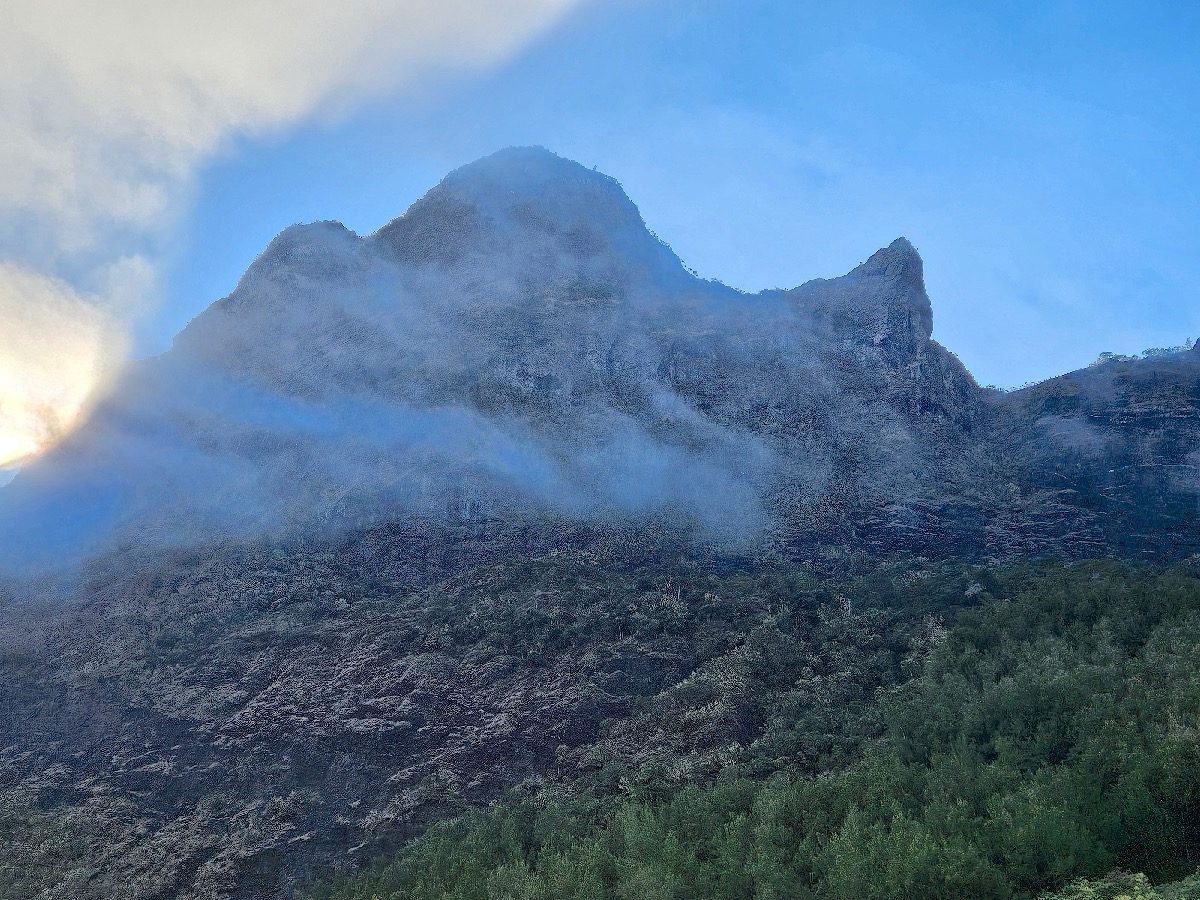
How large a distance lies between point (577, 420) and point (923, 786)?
174 feet

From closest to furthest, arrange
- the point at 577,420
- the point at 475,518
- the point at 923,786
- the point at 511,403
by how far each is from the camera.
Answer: the point at 923,786
the point at 475,518
the point at 577,420
the point at 511,403

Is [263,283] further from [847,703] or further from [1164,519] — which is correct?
[1164,519]

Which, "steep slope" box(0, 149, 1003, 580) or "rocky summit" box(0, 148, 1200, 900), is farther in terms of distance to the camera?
"steep slope" box(0, 149, 1003, 580)

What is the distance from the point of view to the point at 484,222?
11038cm

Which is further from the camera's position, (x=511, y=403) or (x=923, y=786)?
(x=511, y=403)

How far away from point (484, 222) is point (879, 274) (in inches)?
1870

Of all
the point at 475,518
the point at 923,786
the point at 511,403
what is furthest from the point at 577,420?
the point at 923,786

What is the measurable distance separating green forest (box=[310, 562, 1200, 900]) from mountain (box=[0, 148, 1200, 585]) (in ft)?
62.0

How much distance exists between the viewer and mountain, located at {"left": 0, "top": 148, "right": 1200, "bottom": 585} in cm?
7588

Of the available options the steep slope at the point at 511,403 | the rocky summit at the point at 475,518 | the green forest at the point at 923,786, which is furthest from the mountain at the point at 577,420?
the green forest at the point at 923,786

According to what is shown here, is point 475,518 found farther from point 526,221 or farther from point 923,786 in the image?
point 526,221

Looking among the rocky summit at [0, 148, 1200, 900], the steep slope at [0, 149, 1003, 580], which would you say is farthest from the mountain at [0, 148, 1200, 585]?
the rocky summit at [0, 148, 1200, 900]

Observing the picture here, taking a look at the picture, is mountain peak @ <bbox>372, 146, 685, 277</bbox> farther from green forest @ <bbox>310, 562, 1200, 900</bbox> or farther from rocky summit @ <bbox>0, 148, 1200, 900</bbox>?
green forest @ <bbox>310, 562, 1200, 900</bbox>

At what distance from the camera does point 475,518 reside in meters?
74.1
